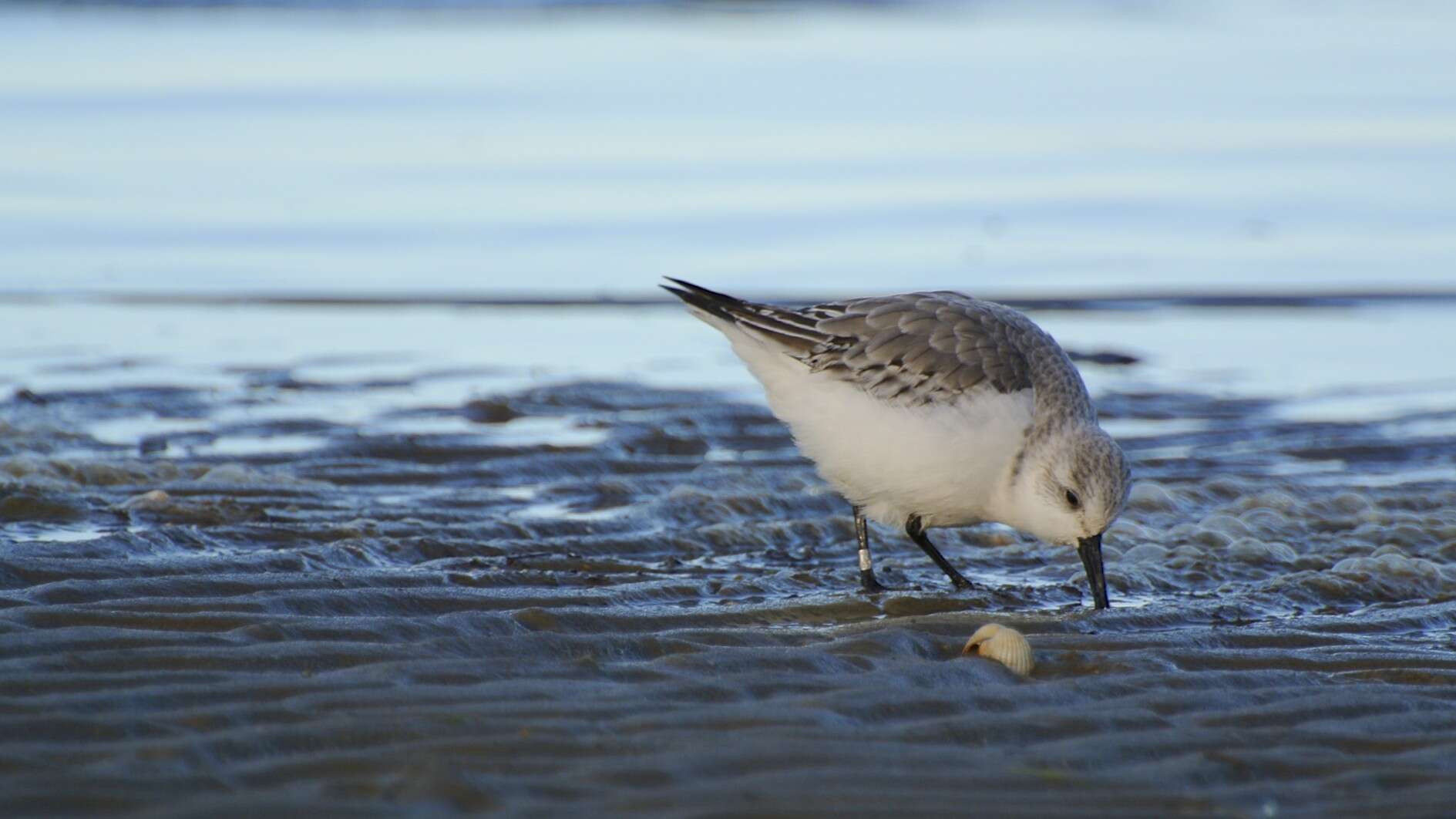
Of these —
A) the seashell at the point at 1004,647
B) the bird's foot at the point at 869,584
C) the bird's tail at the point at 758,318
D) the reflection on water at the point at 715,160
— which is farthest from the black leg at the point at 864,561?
the reflection on water at the point at 715,160

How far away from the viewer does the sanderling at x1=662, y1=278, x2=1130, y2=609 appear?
568cm

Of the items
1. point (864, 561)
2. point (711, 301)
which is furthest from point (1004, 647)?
point (711, 301)

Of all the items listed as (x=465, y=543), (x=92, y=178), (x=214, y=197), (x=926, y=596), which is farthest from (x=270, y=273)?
(x=926, y=596)

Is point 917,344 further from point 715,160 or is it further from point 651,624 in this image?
point 715,160

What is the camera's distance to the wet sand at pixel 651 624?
11.8ft

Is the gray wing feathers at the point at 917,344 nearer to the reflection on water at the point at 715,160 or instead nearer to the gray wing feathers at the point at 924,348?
the gray wing feathers at the point at 924,348

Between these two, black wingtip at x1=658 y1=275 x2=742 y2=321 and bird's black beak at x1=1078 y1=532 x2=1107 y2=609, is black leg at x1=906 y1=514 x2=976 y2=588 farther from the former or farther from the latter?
black wingtip at x1=658 y1=275 x2=742 y2=321

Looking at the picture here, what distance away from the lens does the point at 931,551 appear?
6.09 m

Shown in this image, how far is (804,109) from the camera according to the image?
17.1 meters

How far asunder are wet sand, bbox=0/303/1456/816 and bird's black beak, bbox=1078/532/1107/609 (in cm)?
10

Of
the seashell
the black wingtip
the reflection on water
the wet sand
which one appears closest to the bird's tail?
the black wingtip

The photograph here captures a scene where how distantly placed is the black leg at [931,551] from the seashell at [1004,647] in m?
1.24

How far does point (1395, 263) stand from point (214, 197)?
8.06 meters

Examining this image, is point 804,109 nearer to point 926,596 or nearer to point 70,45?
point 70,45
